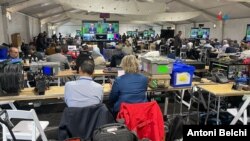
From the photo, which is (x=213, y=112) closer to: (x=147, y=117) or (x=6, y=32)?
(x=147, y=117)

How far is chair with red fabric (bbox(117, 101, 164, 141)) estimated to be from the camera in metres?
2.35

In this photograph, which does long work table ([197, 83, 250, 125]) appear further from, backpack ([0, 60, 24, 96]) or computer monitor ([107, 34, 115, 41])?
computer monitor ([107, 34, 115, 41])

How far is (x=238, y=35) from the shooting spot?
1625 centimetres

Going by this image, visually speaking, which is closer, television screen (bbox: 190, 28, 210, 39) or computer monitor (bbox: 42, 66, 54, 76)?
computer monitor (bbox: 42, 66, 54, 76)

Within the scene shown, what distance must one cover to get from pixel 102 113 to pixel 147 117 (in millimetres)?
426

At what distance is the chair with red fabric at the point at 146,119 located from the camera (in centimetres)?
235

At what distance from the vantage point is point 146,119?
93.9 inches

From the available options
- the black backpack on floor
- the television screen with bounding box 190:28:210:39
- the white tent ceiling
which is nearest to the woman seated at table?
the black backpack on floor

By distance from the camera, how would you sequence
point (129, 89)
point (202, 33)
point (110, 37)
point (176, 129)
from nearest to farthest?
1. point (176, 129)
2. point (129, 89)
3. point (110, 37)
4. point (202, 33)

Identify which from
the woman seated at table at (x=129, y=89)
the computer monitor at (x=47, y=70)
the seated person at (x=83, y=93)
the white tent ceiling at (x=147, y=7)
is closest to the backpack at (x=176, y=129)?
the woman seated at table at (x=129, y=89)

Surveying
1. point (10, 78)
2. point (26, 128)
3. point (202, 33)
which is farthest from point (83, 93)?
point (202, 33)

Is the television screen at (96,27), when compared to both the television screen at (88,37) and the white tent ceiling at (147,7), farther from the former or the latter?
the white tent ceiling at (147,7)

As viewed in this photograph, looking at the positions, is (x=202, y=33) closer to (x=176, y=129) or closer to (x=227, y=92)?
(x=227, y=92)

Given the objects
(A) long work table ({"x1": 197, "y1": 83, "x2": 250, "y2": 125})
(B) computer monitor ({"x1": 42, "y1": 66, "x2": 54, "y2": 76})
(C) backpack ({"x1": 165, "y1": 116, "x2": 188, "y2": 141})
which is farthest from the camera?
(B) computer monitor ({"x1": 42, "y1": 66, "x2": 54, "y2": 76})
